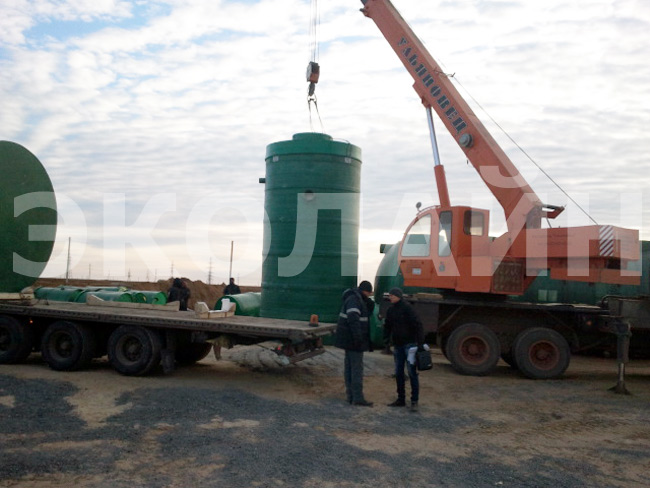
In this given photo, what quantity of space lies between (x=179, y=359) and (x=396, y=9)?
9.25 m

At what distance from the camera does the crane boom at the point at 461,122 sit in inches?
436

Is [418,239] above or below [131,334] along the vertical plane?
above

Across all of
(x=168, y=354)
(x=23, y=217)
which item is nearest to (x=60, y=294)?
(x=23, y=217)

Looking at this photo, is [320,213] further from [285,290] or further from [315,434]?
[315,434]

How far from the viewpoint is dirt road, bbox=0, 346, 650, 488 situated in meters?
5.25

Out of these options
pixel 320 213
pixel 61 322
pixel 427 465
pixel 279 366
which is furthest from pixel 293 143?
pixel 427 465

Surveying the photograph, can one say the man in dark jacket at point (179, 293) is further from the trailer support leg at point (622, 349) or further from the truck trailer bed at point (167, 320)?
the trailer support leg at point (622, 349)

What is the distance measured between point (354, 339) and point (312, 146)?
21.4ft

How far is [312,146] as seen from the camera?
1355cm

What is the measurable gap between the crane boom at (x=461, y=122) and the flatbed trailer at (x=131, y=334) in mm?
4417

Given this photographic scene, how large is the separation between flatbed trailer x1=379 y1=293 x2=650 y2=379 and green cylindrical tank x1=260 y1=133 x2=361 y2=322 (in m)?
2.84

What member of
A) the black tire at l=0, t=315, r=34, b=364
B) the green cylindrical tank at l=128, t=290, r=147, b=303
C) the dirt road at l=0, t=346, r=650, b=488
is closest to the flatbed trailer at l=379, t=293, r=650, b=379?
the dirt road at l=0, t=346, r=650, b=488

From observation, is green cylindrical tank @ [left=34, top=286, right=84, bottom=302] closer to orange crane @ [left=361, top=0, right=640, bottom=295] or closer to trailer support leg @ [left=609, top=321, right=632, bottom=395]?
orange crane @ [left=361, top=0, right=640, bottom=295]

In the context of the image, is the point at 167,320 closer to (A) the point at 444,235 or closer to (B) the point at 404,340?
(B) the point at 404,340
